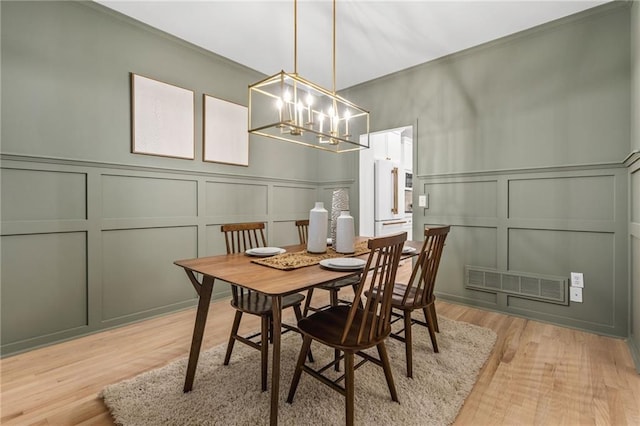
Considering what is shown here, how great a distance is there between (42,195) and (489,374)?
10.9ft

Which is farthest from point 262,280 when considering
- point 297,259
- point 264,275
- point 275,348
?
point 297,259

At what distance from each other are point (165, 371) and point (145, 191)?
160 cm

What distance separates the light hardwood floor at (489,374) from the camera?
1.54 meters

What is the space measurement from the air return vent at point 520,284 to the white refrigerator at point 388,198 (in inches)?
67.0

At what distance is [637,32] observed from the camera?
6.93 ft

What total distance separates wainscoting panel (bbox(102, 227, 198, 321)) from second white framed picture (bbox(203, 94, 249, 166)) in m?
0.86

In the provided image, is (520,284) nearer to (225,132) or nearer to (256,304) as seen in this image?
(256,304)

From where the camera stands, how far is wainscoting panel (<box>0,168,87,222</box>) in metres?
2.09

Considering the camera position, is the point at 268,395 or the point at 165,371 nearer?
the point at 268,395

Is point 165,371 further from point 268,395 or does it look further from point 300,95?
point 300,95

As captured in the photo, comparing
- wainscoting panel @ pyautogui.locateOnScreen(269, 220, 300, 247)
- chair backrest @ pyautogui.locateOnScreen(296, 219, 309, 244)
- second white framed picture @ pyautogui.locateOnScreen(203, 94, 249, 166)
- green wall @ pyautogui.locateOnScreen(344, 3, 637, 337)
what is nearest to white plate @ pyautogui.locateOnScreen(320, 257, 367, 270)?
chair backrest @ pyautogui.locateOnScreen(296, 219, 309, 244)

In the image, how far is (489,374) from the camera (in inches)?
74.3

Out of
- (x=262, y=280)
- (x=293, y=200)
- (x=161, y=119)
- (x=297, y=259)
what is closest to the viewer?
(x=262, y=280)

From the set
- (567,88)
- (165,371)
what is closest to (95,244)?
(165,371)
